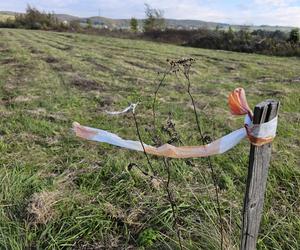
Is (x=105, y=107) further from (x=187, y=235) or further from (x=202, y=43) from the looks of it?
(x=202, y=43)

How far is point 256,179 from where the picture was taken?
1684mm

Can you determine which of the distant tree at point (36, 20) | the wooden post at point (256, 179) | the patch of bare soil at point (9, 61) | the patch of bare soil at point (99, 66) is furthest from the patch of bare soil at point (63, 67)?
the distant tree at point (36, 20)

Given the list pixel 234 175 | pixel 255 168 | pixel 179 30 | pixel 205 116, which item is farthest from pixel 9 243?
pixel 179 30

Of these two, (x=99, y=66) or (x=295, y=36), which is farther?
(x=295, y=36)

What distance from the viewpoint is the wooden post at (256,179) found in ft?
Result: 5.00

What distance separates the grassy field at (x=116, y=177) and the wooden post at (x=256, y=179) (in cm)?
31

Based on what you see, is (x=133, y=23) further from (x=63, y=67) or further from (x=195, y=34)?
(x=63, y=67)

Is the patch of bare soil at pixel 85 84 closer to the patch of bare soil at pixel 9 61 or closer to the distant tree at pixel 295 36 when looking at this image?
the patch of bare soil at pixel 9 61

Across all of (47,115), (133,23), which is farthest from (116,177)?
(133,23)

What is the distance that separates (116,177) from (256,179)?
1657mm

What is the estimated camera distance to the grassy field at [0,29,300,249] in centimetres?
238

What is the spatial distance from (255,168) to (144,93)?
532 cm

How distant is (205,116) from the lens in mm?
5363

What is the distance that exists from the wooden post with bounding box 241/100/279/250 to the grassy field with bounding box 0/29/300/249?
12.1 inches
